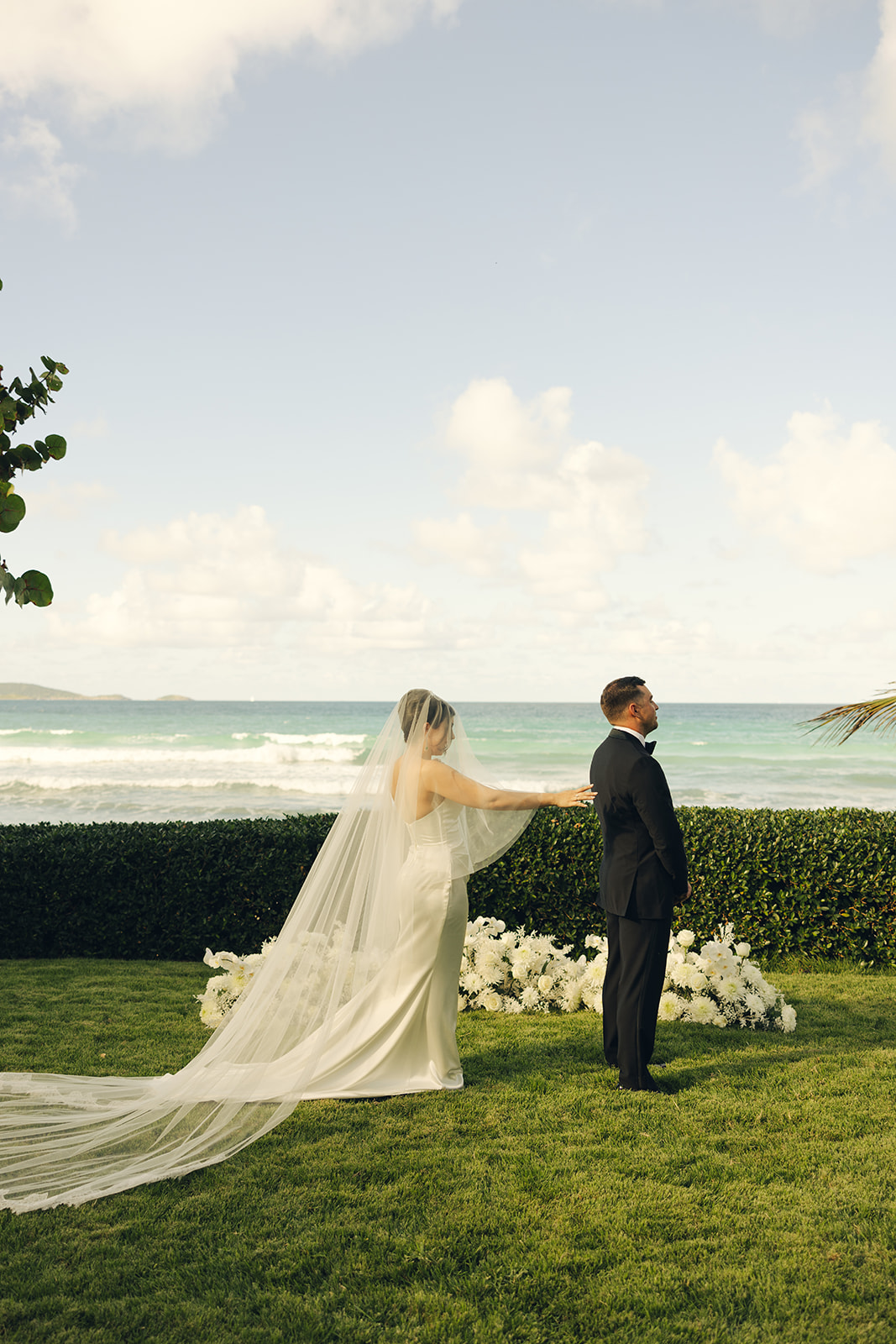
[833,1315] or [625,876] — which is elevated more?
[625,876]

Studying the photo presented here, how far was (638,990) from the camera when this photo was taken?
16.3 feet

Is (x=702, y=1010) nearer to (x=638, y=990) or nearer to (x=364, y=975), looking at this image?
(x=638, y=990)

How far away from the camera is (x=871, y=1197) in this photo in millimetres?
3760

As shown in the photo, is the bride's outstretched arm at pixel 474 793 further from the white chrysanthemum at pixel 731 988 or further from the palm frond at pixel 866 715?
the palm frond at pixel 866 715

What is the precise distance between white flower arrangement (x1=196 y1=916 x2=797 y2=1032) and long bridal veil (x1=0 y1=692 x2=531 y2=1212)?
3.62 ft

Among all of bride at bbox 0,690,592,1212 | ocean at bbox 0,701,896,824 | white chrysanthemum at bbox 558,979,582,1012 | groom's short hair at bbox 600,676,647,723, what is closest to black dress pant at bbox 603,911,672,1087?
bride at bbox 0,690,592,1212

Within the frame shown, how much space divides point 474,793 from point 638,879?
41.6 inches

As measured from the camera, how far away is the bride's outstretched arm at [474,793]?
512 centimetres

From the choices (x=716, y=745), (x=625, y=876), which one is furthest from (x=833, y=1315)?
(x=716, y=745)

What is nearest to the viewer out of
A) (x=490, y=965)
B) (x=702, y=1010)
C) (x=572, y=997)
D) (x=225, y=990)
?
(x=225, y=990)

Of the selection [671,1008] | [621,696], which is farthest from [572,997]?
[621,696]

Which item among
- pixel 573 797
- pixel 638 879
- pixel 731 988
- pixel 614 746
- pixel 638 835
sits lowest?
pixel 731 988

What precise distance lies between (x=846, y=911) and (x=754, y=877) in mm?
901

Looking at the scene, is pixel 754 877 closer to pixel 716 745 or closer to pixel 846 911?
pixel 846 911
